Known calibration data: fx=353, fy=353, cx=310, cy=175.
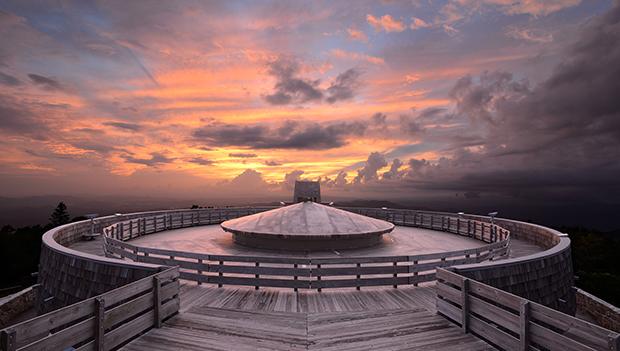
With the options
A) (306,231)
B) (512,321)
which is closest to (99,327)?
(512,321)

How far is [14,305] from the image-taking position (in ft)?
68.2

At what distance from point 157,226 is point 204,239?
6689 millimetres

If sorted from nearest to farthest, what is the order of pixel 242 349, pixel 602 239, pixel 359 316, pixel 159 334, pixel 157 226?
1. pixel 242 349
2. pixel 159 334
3. pixel 359 316
4. pixel 157 226
5. pixel 602 239

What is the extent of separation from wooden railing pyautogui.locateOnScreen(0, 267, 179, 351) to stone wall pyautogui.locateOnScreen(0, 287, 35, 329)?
17412 millimetres

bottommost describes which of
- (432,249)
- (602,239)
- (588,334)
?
(602,239)

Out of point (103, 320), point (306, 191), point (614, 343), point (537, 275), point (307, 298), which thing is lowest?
point (307, 298)

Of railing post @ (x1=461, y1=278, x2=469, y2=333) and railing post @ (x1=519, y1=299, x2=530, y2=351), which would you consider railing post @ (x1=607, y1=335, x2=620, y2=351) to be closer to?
railing post @ (x1=519, y1=299, x2=530, y2=351)

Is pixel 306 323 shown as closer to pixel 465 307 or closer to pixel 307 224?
pixel 465 307

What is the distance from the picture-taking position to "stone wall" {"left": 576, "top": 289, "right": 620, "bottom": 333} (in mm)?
20641

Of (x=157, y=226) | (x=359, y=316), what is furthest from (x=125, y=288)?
(x=157, y=226)

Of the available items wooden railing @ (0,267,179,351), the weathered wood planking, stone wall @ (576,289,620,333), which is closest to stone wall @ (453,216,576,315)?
the weathered wood planking

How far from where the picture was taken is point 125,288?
7605 mm

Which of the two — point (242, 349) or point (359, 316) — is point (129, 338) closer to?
point (242, 349)

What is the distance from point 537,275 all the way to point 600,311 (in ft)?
51.6
